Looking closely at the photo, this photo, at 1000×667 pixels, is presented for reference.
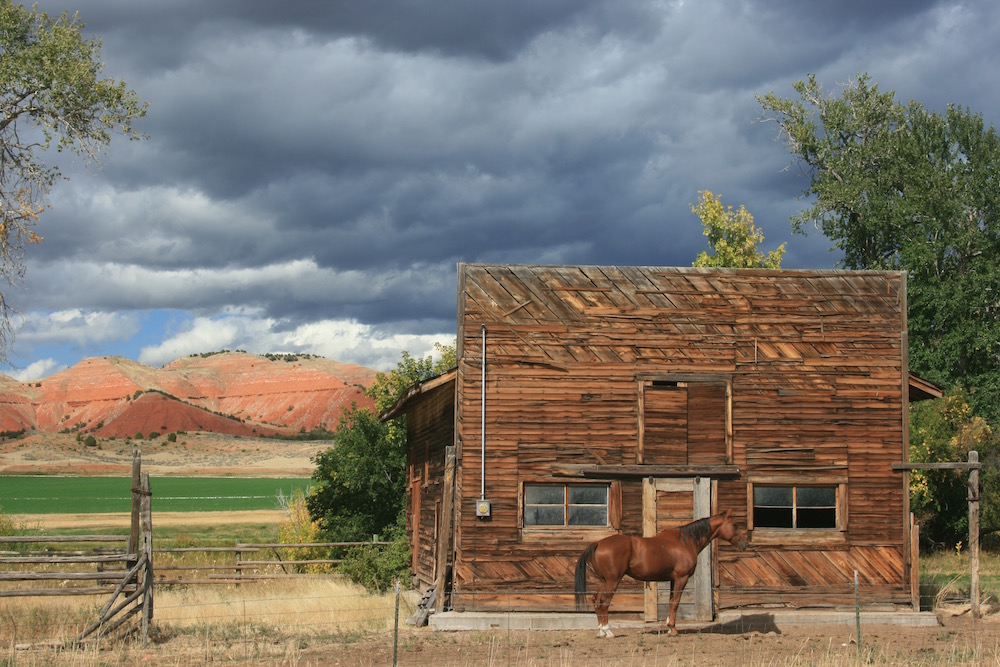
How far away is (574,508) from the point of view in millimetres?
18859

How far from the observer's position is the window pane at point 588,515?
61.8 feet

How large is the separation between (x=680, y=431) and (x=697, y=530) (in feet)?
8.47

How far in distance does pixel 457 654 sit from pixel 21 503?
74652 mm

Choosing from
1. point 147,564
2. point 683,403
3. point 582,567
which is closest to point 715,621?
point 582,567

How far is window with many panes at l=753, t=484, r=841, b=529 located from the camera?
1920 centimetres

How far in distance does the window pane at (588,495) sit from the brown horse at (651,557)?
2.03m

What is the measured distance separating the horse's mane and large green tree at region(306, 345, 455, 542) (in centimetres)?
1687

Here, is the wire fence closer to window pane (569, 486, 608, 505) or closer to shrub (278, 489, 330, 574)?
window pane (569, 486, 608, 505)

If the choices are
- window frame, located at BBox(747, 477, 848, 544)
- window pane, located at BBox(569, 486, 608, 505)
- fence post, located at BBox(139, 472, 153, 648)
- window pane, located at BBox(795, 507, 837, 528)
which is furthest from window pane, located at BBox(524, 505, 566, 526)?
fence post, located at BBox(139, 472, 153, 648)

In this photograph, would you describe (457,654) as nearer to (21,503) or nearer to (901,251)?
(901,251)

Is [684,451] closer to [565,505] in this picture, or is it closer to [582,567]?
[565,505]

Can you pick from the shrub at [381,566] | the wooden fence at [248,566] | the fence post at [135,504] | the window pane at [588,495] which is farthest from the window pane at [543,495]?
the wooden fence at [248,566]

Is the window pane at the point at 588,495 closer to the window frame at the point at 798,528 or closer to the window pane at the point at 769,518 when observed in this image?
the window frame at the point at 798,528

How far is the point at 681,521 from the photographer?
18.9m
